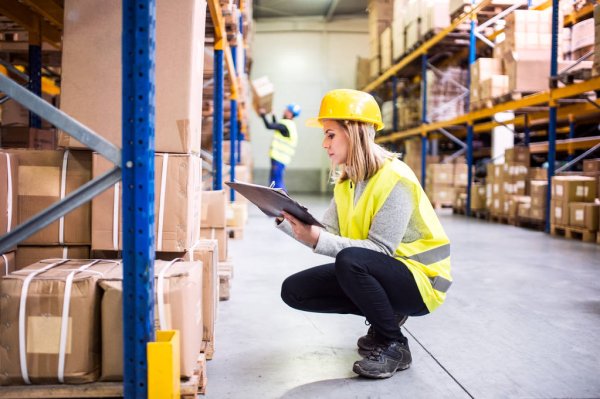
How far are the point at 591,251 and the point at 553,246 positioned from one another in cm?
51

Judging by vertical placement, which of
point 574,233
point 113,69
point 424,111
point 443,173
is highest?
point 424,111

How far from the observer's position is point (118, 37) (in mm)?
2457

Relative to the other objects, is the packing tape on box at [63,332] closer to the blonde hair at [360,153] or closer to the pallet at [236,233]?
the blonde hair at [360,153]

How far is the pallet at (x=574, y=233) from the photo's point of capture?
293 inches

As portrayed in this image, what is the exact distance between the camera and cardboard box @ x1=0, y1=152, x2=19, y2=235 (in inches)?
93.0

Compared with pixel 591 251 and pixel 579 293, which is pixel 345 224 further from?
pixel 591 251

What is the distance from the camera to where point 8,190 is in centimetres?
Answer: 239

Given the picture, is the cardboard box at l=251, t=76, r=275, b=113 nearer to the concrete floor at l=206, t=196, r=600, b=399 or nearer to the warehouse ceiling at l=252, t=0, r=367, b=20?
the concrete floor at l=206, t=196, r=600, b=399

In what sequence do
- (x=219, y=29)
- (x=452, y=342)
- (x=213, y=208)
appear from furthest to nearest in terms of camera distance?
(x=219, y=29) < (x=213, y=208) < (x=452, y=342)

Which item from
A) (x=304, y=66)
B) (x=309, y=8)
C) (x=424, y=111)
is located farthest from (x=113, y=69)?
(x=304, y=66)

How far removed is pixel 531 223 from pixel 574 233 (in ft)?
4.85

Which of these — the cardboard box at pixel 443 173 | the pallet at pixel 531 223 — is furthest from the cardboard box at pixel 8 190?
the cardboard box at pixel 443 173

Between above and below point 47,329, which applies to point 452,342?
below

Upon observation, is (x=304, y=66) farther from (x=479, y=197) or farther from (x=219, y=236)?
(x=219, y=236)
